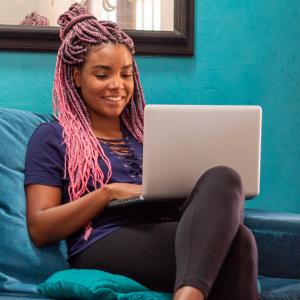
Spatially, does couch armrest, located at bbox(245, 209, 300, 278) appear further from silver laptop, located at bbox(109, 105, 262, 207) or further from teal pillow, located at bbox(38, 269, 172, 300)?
teal pillow, located at bbox(38, 269, 172, 300)

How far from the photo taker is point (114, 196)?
157 cm

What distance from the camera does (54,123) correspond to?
5.74 feet

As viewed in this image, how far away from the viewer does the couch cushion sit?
158 cm

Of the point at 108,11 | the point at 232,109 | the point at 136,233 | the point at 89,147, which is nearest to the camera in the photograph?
the point at 232,109

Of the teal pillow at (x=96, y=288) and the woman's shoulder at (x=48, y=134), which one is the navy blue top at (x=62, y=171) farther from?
the teal pillow at (x=96, y=288)

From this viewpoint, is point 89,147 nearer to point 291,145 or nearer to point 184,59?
point 184,59

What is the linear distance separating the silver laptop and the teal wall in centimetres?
72

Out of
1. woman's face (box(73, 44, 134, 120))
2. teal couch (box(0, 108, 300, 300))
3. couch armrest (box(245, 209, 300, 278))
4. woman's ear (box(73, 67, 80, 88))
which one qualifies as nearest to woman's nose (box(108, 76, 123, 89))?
woman's face (box(73, 44, 134, 120))

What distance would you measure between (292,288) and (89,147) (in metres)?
0.61

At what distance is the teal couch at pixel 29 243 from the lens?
1.56 metres

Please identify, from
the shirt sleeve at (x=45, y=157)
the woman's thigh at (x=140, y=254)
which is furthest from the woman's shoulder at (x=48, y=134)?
the woman's thigh at (x=140, y=254)

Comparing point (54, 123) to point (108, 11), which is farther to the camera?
point (108, 11)

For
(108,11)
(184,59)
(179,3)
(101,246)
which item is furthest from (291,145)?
(101,246)

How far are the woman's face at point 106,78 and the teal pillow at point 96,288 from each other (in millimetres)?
511
